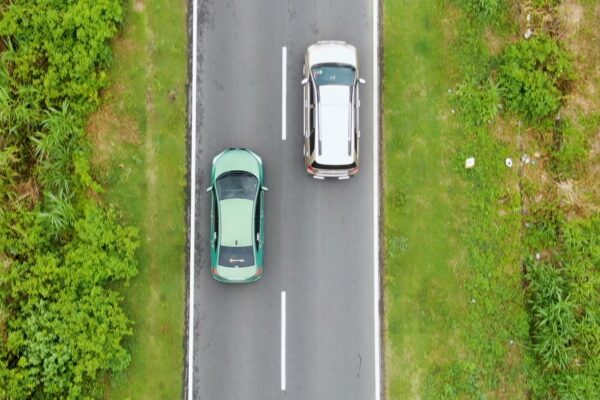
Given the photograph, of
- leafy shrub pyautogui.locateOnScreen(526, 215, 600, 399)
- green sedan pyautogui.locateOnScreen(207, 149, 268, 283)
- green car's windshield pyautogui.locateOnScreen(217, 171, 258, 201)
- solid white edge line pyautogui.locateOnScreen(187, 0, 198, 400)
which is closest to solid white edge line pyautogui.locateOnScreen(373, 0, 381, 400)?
green sedan pyautogui.locateOnScreen(207, 149, 268, 283)

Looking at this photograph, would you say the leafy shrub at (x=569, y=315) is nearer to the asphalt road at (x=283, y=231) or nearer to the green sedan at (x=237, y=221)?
the asphalt road at (x=283, y=231)

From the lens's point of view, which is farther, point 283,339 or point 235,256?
point 283,339

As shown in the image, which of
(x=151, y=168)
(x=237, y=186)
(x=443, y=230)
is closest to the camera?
(x=237, y=186)

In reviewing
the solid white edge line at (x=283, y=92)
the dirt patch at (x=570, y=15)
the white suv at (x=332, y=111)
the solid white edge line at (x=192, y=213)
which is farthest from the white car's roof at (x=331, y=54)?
the dirt patch at (x=570, y=15)

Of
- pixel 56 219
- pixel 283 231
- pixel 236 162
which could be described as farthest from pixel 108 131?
pixel 283 231

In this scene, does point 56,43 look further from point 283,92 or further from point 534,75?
point 534,75

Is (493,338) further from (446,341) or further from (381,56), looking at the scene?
(381,56)
